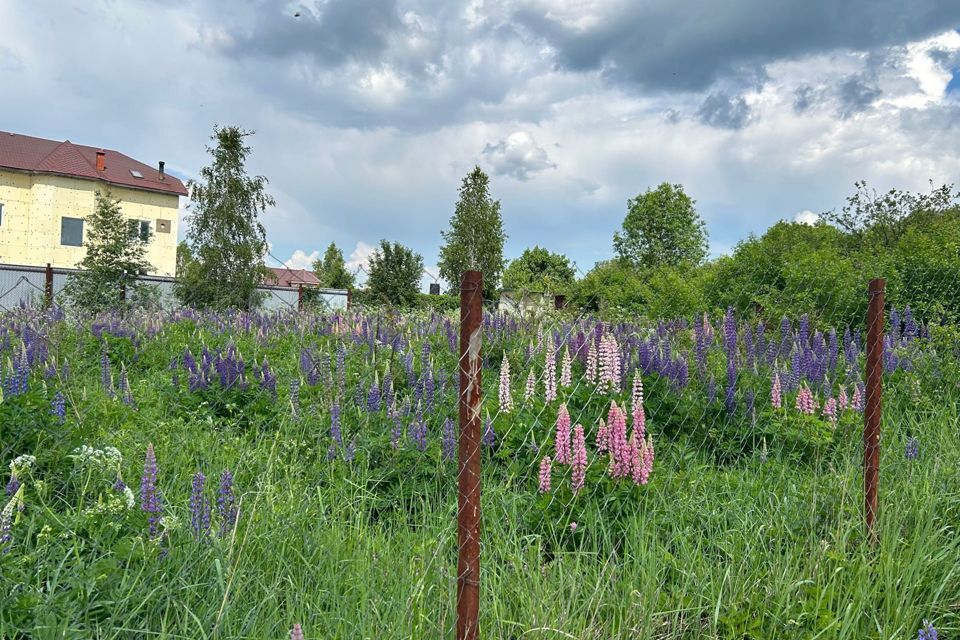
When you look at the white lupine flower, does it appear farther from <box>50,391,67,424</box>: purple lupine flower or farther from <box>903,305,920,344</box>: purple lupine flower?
<box>903,305,920,344</box>: purple lupine flower

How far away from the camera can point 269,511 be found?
319cm

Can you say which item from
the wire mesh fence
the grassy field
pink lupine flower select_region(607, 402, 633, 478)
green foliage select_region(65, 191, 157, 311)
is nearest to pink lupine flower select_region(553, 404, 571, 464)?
the wire mesh fence

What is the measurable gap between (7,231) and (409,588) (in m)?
41.5

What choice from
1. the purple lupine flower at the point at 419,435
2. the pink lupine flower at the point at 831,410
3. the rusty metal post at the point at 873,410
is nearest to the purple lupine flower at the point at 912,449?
the pink lupine flower at the point at 831,410

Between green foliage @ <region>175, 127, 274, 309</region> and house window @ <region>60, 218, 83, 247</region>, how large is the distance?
1754 cm

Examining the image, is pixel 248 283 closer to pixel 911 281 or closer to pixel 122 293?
pixel 122 293

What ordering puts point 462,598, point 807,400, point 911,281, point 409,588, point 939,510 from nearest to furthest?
1. point 462,598
2. point 409,588
3. point 939,510
4. point 807,400
5. point 911,281

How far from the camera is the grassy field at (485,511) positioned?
254 cm

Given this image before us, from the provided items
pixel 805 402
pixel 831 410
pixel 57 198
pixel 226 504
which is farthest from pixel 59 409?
pixel 57 198

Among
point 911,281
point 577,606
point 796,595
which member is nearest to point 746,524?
point 796,595

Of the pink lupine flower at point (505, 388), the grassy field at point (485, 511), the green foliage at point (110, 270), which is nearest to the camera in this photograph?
the grassy field at point (485, 511)

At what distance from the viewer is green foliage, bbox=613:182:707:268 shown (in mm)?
52812

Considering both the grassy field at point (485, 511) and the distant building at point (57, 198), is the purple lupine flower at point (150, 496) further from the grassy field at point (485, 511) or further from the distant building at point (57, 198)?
the distant building at point (57, 198)

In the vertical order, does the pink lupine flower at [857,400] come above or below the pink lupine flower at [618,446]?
above
